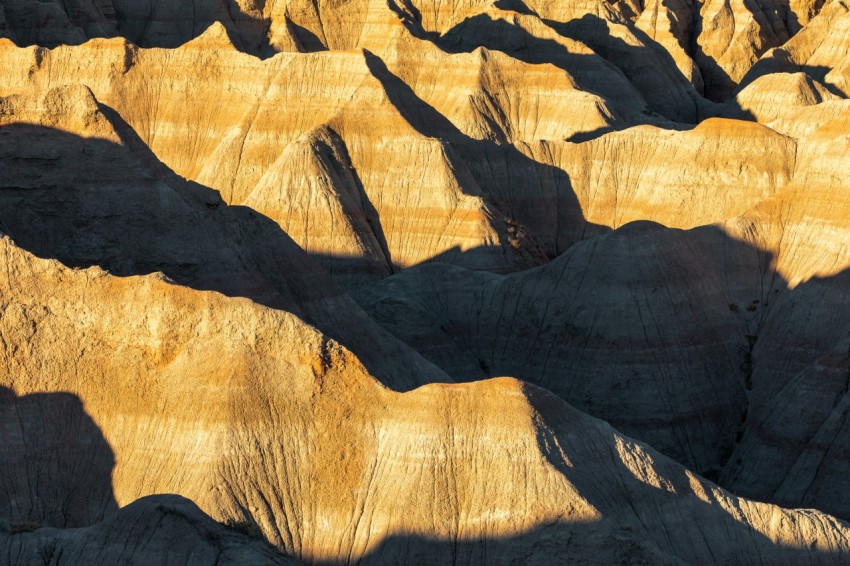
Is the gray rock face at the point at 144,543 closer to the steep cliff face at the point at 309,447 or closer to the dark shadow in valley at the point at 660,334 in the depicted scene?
the steep cliff face at the point at 309,447

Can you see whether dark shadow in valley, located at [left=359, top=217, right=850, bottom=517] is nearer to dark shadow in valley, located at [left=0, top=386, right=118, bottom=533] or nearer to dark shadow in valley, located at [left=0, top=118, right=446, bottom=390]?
dark shadow in valley, located at [left=0, top=118, right=446, bottom=390]

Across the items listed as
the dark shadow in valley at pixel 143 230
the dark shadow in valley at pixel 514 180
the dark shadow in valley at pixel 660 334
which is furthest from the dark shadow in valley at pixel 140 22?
the dark shadow in valley at pixel 143 230

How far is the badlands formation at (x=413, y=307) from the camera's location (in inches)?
1539

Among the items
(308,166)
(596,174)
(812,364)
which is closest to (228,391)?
(812,364)

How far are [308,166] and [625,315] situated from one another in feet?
62.5

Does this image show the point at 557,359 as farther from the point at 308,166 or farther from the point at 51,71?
the point at 51,71

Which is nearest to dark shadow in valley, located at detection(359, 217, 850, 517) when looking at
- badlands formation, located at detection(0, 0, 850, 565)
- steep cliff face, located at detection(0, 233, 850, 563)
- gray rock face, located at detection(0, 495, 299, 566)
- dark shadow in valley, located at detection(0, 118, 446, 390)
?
badlands formation, located at detection(0, 0, 850, 565)

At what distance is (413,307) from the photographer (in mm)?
61156

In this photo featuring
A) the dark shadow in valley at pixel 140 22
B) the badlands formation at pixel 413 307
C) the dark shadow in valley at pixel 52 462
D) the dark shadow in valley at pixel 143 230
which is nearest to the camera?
the badlands formation at pixel 413 307

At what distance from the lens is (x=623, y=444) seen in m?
40.8

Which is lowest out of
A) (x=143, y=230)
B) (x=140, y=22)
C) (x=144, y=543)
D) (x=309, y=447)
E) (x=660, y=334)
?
(x=660, y=334)

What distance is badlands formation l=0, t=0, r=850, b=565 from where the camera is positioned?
39.1 metres

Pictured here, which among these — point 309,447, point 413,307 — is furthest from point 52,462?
point 413,307

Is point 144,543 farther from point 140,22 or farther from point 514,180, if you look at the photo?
point 140,22
